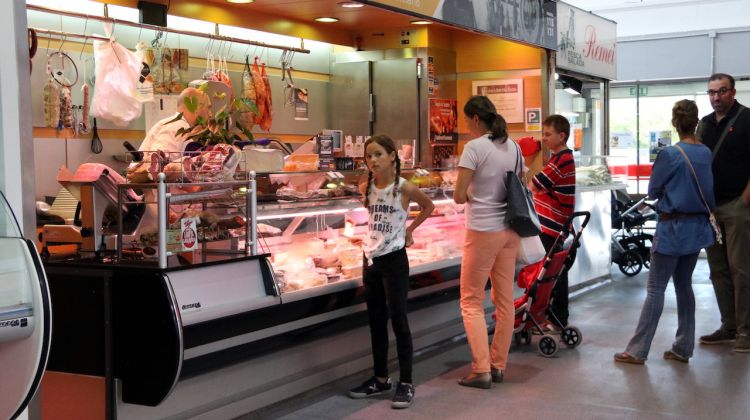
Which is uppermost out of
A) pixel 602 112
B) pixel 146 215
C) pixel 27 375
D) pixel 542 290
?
pixel 602 112

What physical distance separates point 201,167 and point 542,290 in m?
2.94

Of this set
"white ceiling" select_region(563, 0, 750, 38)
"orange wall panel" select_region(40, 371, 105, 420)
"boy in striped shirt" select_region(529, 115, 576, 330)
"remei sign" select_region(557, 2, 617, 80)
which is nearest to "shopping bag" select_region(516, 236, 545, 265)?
"boy in striped shirt" select_region(529, 115, 576, 330)

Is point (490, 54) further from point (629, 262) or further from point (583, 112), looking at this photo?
point (629, 262)

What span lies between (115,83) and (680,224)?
3.81 meters

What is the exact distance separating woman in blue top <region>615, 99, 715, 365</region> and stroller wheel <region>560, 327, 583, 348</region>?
20.8 inches

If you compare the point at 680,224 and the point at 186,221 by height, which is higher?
the point at 186,221

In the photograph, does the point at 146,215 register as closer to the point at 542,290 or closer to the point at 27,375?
the point at 27,375

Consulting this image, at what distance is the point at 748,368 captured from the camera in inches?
237

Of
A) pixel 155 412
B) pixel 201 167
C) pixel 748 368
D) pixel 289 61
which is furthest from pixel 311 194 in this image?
pixel 748 368

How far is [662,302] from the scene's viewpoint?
602 centimetres

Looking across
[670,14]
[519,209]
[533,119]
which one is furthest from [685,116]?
[670,14]

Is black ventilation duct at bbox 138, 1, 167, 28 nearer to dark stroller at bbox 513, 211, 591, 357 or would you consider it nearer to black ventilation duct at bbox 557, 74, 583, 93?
dark stroller at bbox 513, 211, 591, 357

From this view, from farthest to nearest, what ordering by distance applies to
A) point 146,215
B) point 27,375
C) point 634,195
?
point 634,195, point 146,215, point 27,375

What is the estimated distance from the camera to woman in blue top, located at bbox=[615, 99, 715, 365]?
5898mm
